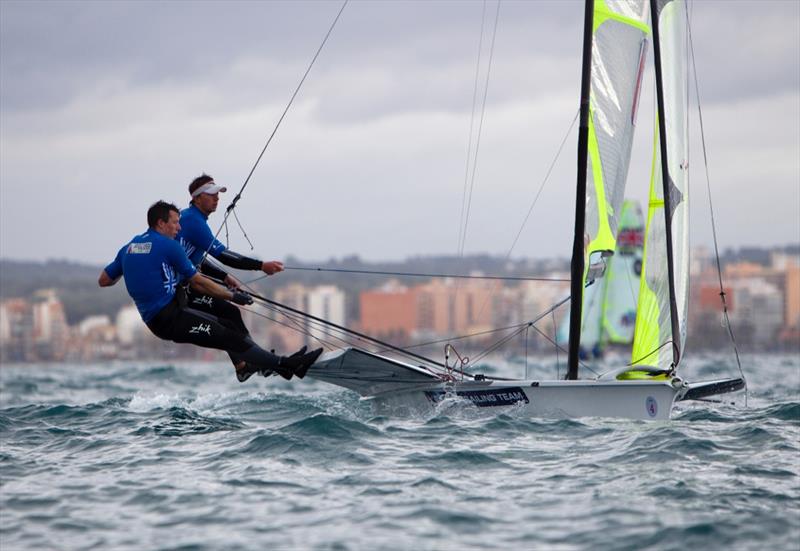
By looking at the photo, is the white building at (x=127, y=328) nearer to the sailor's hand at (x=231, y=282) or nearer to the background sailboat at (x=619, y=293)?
the background sailboat at (x=619, y=293)

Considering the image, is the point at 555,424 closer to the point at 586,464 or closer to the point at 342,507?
the point at 586,464

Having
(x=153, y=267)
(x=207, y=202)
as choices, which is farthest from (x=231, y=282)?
(x=153, y=267)

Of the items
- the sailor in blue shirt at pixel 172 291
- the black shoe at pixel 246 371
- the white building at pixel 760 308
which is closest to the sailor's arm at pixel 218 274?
the sailor in blue shirt at pixel 172 291

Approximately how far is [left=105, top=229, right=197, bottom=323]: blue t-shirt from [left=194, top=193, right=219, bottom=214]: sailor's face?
0.89m

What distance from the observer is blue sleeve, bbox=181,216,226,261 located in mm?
10250

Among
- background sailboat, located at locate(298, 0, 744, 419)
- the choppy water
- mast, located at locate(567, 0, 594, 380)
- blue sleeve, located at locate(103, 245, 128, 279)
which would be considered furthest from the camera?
mast, located at locate(567, 0, 594, 380)

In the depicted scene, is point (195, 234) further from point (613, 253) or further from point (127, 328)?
point (127, 328)

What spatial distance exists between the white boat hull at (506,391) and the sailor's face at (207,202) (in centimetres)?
178

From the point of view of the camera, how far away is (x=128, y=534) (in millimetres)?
6406

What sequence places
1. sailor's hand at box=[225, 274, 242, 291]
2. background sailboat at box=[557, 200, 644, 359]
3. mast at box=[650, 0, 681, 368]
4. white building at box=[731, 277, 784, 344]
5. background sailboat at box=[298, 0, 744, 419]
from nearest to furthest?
background sailboat at box=[298, 0, 744, 419] → sailor's hand at box=[225, 274, 242, 291] → mast at box=[650, 0, 681, 368] → background sailboat at box=[557, 200, 644, 359] → white building at box=[731, 277, 784, 344]

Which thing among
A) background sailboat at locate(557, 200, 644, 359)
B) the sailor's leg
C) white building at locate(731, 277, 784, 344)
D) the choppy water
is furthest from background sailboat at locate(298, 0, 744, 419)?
white building at locate(731, 277, 784, 344)

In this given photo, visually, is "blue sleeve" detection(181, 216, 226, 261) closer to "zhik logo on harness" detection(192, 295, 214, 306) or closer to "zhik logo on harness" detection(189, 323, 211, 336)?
"zhik logo on harness" detection(192, 295, 214, 306)

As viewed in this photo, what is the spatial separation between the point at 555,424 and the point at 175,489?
384 centimetres

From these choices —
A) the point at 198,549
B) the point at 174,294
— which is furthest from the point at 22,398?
the point at 198,549
